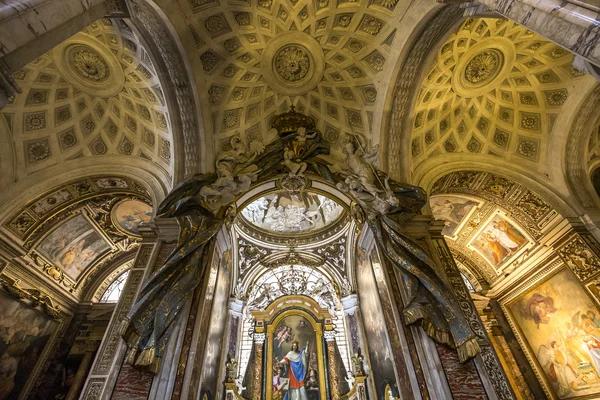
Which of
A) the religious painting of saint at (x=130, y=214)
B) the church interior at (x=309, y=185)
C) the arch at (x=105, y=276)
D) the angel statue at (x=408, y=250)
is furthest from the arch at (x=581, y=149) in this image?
the arch at (x=105, y=276)

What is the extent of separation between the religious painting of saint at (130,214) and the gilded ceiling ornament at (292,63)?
6.50m

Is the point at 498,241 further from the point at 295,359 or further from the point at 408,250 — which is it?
the point at 295,359

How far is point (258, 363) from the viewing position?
10.7 meters

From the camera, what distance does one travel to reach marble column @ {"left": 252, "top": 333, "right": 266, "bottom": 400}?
10.0m

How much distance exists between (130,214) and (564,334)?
47.1ft

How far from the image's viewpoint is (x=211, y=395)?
728cm

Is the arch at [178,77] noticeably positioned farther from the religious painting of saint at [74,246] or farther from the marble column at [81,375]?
the marble column at [81,375]

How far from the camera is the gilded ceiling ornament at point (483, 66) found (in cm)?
747

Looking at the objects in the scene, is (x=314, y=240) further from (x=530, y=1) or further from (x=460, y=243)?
(x=530, y=1)

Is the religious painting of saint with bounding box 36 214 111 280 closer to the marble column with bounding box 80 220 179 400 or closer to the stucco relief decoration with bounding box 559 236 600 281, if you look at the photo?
the marble column with bounding box 80 220 179 400

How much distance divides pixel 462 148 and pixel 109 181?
416 inches

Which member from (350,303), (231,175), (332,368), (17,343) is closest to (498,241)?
(350,303)

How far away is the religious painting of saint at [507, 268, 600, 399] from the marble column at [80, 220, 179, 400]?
10.3 meters

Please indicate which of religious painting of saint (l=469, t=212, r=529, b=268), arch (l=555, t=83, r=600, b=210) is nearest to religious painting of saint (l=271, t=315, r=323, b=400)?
religious painting of saint (l=469, t=212, r=529, b=268)
